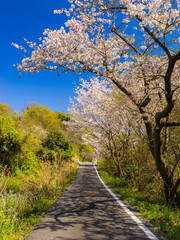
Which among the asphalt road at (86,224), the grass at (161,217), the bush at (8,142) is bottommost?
the asphalt road at (86,224)

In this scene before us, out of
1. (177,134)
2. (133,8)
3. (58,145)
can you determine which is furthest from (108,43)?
(58,145)

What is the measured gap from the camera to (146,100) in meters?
6.68

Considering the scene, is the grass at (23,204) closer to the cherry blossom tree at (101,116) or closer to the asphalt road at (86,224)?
the asphalt road at (86,224)

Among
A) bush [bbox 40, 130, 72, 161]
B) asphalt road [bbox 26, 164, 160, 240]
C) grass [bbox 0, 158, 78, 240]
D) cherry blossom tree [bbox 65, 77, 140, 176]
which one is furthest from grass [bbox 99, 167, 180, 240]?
bush [bbox 40, 130, 72, 161]

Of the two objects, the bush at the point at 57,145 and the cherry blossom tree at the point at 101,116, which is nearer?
the cherry blossom tree at the point at 101,116

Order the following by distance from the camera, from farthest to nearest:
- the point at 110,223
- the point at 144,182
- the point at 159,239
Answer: the point at 144,182 → the point at 110,223 → the point at 159,239

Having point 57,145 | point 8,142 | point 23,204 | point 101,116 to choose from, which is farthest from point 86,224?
point 57,145

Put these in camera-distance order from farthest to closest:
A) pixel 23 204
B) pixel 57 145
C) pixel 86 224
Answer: pixel 57 145
pixel 23 204
pixel 86 224

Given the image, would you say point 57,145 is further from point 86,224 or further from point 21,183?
point 86,224

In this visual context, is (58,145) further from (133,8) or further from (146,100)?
(133,8)

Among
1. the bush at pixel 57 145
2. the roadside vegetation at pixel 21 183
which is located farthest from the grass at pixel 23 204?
the bush at pixel 57 145

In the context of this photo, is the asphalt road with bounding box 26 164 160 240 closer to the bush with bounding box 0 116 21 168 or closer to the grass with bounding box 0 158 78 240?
the grass with bounding box 0 158 78 240

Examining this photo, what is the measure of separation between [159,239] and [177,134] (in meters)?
4.30

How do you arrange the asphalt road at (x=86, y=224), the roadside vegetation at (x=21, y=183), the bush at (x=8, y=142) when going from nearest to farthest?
1. the asphalt road at (x=86, y=224)
2. the roadside vegetation at (x=21, y=183)
3. the bush at (x=8, y=142)
